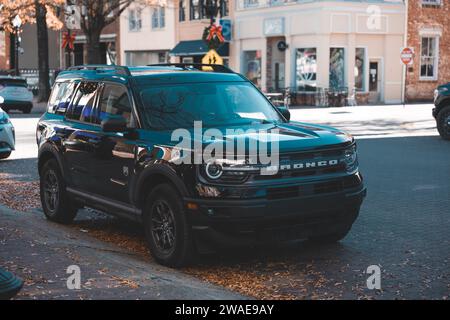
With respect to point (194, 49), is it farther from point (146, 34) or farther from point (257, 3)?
point (146, 34)

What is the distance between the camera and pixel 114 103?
27.3 feet

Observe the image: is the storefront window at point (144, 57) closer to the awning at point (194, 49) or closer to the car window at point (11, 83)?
the awning at point (194, 49)

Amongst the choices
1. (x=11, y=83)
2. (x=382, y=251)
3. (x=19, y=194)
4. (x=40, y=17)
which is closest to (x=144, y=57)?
(x=40, y=17)

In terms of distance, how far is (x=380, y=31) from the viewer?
41.0 metres

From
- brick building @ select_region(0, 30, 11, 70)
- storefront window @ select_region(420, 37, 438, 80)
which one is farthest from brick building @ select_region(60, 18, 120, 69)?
Result: storefront window @ select_region(420, 37, 438, 80)

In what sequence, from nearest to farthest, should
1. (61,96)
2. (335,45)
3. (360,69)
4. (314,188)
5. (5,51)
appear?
(314,188)
(61,96)
(335,45)
(360,69)
(5,51)

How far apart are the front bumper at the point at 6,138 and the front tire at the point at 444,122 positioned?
10846 millimetres

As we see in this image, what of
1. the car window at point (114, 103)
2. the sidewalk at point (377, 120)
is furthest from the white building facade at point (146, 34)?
the car window at point (114, 103)

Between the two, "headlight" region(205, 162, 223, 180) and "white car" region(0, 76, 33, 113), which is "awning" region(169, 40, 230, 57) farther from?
"headlight" region(205, 162, 223, 180)

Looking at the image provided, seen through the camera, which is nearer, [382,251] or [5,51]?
[382,251]

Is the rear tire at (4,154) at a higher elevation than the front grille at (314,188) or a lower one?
lower

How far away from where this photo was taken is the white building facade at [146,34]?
51.9 m

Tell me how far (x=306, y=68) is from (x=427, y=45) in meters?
7.33

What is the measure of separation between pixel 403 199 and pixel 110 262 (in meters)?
5.35
